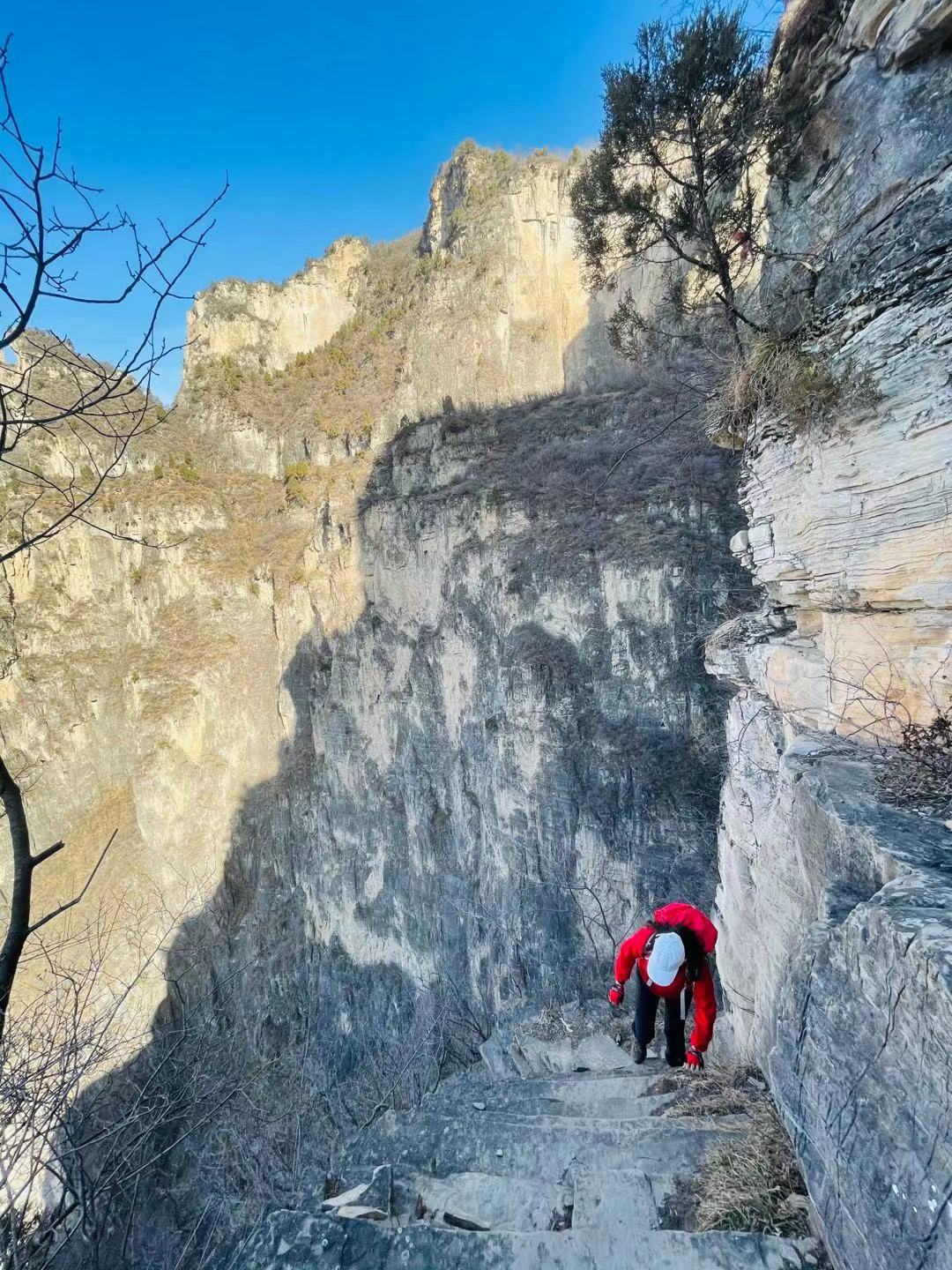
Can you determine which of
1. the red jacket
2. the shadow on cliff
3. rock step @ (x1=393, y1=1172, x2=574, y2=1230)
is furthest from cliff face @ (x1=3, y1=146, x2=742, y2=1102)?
rock step @ (x1=393, y1=1172, x2=574, y2=1230)

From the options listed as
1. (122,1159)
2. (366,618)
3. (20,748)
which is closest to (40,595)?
(20,748)

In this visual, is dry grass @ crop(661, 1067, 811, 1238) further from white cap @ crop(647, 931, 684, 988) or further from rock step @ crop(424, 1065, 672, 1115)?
rock step @ crop(424, 1065, 672, 1115)

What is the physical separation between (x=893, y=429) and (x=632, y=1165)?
4.62 meters

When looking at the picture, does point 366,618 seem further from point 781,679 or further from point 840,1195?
point 840,1195

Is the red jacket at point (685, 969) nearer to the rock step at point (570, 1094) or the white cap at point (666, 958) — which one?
the white cap at point (666, 958)

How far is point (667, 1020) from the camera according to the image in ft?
15.3

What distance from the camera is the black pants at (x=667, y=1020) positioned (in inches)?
182

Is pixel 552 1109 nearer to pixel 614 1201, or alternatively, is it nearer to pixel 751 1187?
pixel 614 1201

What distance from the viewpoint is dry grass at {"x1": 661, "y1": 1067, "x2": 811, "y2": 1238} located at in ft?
7.80

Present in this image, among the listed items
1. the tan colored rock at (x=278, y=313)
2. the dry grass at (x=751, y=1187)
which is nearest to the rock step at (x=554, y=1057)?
the dry grass at (x=751, y=1187)

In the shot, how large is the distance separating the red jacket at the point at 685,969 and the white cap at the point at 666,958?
97mm

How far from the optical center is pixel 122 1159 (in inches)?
137

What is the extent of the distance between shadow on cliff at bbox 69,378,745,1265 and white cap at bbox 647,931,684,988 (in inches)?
251

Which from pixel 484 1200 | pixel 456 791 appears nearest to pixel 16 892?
pixel 484 1200
